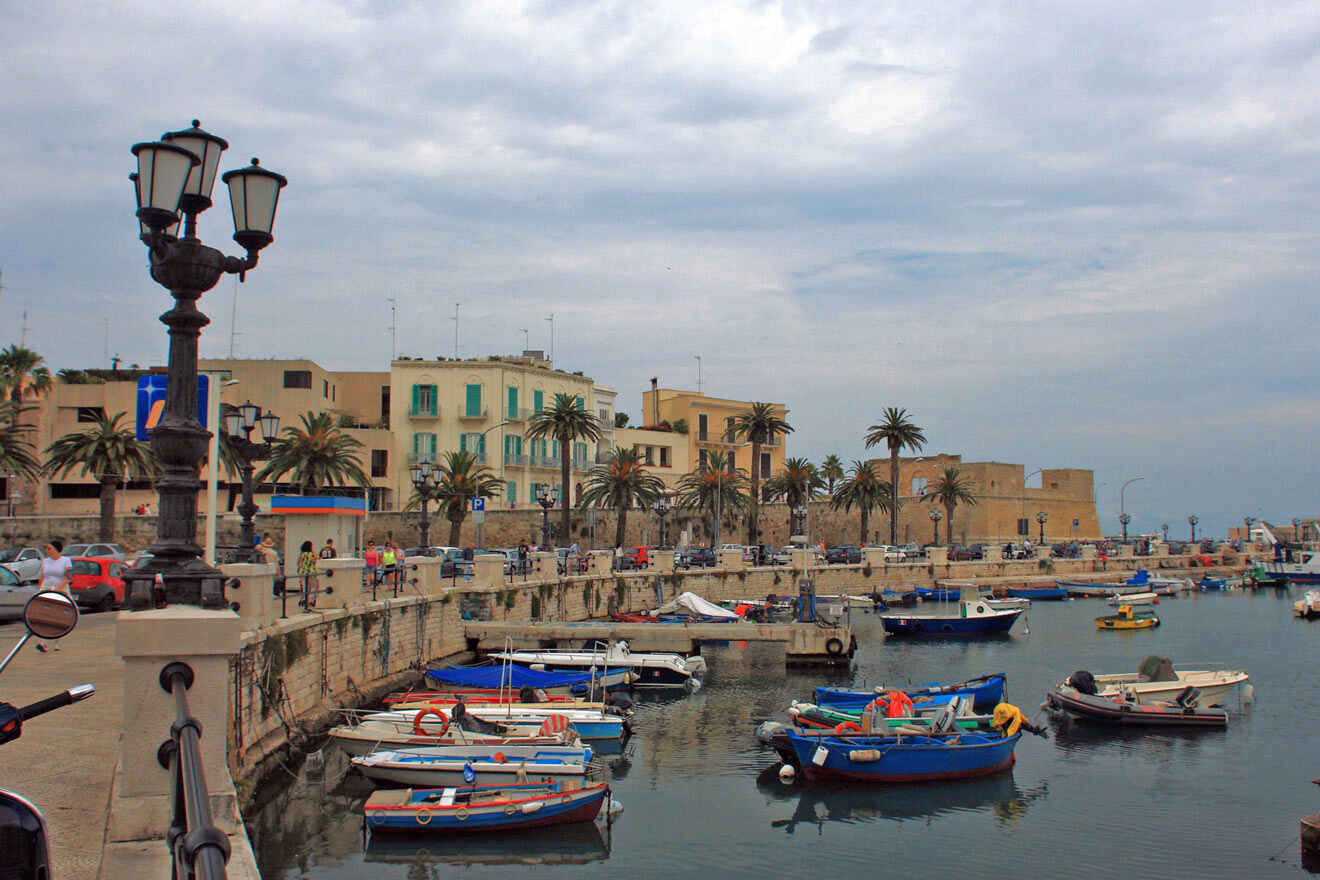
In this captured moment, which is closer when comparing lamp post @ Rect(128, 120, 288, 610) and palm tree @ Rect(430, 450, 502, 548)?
lamp post @ Rect(128, 120, 288, 610)

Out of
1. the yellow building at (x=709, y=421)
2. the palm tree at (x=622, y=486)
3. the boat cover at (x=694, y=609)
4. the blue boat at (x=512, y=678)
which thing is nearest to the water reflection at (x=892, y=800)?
the blue boat at (x=512, y=678)

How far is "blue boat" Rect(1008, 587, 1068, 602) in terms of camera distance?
2500 inches

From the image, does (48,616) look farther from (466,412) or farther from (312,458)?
(466,412)

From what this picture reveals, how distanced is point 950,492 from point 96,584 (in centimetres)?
6882

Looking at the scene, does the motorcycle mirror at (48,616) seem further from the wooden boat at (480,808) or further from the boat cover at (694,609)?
the boat cover at (694,609)

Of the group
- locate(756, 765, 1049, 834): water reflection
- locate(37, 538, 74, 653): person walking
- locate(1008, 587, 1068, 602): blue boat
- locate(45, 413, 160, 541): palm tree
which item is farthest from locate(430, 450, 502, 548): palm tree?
locate(756, 765, 1049, 834): water reflection

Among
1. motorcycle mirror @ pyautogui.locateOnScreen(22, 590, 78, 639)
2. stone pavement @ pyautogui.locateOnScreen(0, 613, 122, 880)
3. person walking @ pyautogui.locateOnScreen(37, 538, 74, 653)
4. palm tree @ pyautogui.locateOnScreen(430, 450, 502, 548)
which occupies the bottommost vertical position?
stone pavement @ pyautogui.locateOnScreen(0, 613, 122, 880)

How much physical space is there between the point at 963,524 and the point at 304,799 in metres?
81.7

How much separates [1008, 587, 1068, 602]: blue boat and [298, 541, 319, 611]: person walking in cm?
4787

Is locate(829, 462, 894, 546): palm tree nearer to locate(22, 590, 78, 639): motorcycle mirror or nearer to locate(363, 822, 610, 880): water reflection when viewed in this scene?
locate(363, 822, 610, 880): water reflection

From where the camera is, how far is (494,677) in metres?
25.8

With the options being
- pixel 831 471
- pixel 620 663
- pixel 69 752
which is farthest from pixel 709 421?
pixel 69 752

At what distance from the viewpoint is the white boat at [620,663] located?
29.0 metres

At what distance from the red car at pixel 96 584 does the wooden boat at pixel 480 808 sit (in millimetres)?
10580
